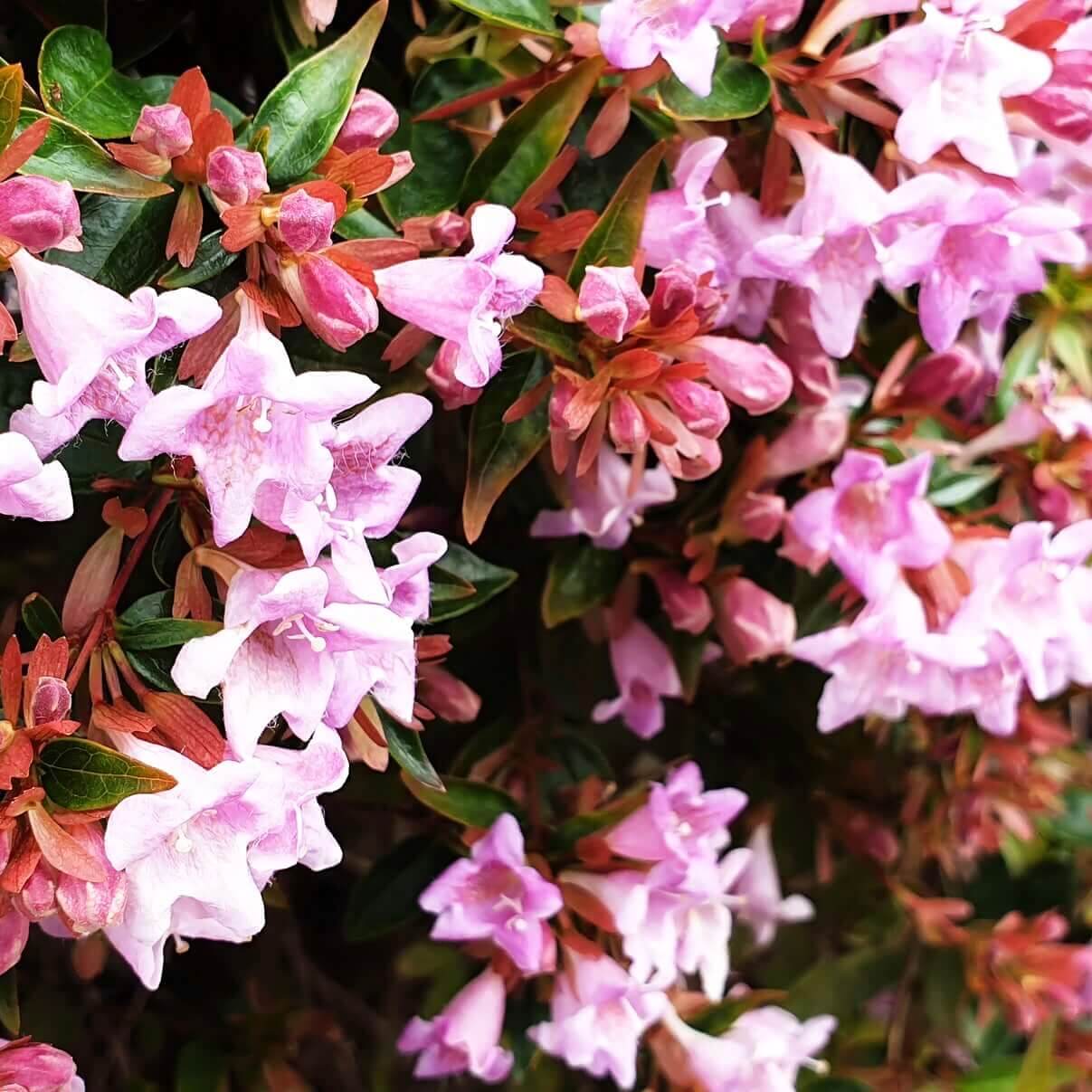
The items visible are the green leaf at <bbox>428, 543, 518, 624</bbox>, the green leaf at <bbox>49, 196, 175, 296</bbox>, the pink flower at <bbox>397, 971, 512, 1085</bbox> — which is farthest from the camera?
the pink flower at <bbox>397, 971, 512, 1085</bbox>

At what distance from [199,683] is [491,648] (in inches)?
16.8

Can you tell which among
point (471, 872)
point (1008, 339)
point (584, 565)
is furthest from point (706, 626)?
point (1008, 339)

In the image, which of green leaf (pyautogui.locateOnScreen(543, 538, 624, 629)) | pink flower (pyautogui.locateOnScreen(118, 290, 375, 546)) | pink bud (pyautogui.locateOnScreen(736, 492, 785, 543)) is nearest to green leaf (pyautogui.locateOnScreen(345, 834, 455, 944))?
green leaf (pyautogui.locateOnScreen(543, 538, 624, 629))

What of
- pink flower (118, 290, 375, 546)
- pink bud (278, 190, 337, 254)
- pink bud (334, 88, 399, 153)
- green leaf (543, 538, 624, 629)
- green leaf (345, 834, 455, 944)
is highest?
pink bud (278, 190, 337, 254)

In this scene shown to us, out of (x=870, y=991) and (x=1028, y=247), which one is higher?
(x=1028, y=247)

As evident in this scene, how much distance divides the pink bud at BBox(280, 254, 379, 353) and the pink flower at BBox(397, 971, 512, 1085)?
1.49ft

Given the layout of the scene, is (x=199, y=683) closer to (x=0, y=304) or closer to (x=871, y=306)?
(x=0, y=304)

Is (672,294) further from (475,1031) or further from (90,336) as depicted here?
(475,1031)

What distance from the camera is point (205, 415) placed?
50 cm

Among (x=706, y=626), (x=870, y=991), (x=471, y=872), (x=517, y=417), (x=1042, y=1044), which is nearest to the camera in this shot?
(x=517, y=417)


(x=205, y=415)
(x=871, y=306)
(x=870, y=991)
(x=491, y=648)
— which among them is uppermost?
(x=205, y=415)

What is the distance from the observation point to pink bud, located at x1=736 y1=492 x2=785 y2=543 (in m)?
0.77

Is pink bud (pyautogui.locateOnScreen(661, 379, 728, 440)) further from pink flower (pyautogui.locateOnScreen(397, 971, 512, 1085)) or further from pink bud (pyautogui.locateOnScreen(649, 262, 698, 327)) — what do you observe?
pink flower (pyautogui.locateOnScreen(397, 971, 512, 1085))

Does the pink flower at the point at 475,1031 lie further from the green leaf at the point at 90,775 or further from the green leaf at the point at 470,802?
the green leaf at the point at 90,775
